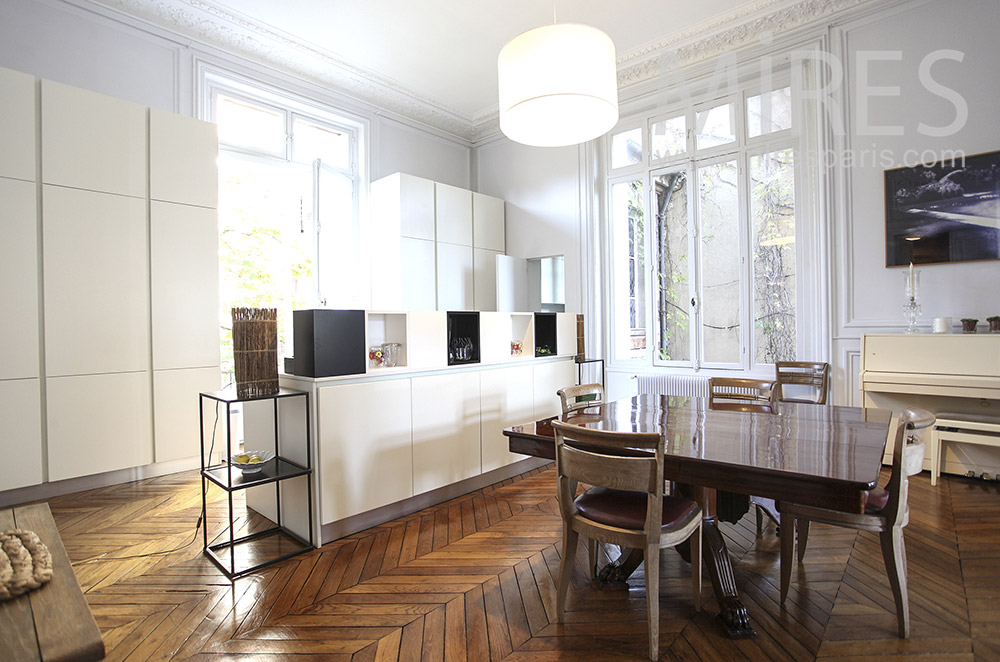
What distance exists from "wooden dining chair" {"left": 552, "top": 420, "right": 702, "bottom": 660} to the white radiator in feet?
10.00

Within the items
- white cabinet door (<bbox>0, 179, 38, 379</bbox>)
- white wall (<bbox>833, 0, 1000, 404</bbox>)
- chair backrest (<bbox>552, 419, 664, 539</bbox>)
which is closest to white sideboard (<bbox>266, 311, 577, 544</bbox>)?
chair backrest (<bbox>552, 419, 664, 539</bbox>)

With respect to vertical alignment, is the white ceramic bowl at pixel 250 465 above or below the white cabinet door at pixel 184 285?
below

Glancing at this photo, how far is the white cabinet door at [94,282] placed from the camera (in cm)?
363

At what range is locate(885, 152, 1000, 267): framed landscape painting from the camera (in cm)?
380

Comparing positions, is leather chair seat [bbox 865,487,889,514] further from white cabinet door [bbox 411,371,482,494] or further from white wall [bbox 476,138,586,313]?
white wall [bbox 476,138,586,313]

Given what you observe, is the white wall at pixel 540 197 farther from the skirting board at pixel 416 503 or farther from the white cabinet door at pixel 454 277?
the skirting board at pixel 416 503

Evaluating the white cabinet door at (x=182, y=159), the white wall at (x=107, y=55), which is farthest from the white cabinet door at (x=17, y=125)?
the white cabinet door at (x=182, y=159)

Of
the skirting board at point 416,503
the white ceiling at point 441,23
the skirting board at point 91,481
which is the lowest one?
the skirting board at point 416,503

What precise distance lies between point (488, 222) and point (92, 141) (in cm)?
404

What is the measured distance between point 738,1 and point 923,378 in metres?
3.44

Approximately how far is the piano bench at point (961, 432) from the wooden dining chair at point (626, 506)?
270 centimetres

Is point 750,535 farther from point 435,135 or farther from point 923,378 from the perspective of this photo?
point 435,135

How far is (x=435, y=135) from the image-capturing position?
267 inches

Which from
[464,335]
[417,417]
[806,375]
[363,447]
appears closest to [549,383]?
[464,335]
